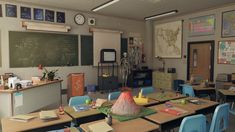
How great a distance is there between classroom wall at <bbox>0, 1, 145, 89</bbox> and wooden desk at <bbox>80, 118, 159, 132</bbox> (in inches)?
194

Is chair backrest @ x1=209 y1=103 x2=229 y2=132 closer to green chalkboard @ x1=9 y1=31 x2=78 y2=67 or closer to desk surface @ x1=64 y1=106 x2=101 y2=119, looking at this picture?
desk surface @ x1=64 y1=106 x2=101 y2=119

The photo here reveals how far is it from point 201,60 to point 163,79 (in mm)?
1714

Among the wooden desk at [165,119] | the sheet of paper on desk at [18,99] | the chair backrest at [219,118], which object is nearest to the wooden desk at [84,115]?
the wooden desk at [165,119]

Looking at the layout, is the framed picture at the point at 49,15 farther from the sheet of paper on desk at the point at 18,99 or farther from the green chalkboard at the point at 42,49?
the sheet of paper on desk at the point at 18,99

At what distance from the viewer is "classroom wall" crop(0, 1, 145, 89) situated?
18.7 feet

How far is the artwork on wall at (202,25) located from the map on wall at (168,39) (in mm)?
531

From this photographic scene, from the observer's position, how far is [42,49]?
6.34 meters

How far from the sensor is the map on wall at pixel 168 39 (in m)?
7.81

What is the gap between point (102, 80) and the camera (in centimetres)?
701

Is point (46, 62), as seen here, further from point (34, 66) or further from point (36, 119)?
point (36, 119)

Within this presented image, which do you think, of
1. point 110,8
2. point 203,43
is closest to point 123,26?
point 110,8

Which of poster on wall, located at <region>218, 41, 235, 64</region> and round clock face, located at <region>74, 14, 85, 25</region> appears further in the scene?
A: round clock face, located at <region>74, 14, 85, 25</region>

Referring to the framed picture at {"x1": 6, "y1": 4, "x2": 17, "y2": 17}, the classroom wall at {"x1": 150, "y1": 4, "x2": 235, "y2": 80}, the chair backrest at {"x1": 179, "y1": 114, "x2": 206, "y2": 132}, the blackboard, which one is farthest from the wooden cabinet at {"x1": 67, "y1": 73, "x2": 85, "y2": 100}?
the chair backrest at {"x1": 179, "y1": 114, "x2": 206, "y2": 132}

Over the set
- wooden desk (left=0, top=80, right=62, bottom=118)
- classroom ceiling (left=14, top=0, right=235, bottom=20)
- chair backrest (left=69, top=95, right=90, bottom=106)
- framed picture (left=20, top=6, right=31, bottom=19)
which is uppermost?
classroom ceiling (left=14, top=0, right=235, bottom=20)
